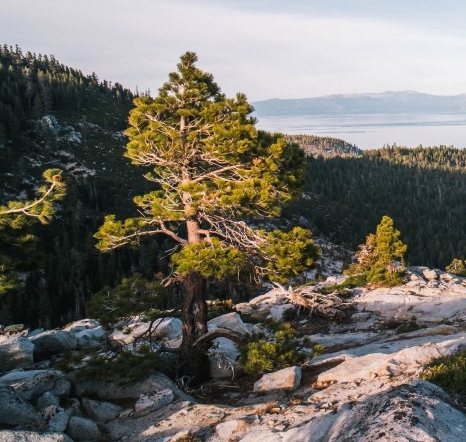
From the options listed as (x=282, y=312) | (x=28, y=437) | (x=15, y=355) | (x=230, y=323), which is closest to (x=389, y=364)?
(x=28, y=437)

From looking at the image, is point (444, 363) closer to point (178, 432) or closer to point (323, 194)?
point (178, 432)

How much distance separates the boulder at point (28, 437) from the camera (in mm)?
8023

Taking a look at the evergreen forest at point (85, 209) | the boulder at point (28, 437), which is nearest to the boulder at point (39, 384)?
the boulder at point (28, 437)

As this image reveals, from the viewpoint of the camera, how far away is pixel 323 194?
196750 mm

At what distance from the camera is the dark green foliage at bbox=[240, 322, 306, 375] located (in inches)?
453

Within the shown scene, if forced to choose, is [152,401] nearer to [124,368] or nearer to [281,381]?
[124,368]

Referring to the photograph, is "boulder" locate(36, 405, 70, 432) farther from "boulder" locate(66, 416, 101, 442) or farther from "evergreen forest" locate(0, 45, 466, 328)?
"evergreen forest" locate(0, 45, 466, 328)

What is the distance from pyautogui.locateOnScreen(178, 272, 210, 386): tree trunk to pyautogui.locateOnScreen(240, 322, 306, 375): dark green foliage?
1877mm

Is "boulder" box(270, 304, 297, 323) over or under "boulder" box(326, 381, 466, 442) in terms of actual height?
under

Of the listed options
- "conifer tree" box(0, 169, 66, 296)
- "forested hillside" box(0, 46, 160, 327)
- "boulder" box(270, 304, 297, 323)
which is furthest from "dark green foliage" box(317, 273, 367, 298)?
"forested hillside" box(0, 46, 160, 327)

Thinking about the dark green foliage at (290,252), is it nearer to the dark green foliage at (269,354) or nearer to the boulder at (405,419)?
the dark green foliage at (269,354)

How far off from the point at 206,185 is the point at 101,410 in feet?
23.5

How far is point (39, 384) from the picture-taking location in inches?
475

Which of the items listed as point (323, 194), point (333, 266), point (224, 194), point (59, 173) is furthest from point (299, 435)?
point (323, 194)
